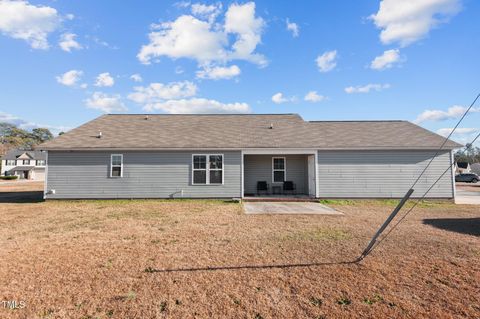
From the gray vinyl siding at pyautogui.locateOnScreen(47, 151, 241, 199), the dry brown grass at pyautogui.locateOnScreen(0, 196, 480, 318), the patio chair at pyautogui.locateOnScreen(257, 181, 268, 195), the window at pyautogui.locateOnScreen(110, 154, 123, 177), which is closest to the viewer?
the dry brown grass at pyautogui.locateOnScreen(0, 196, 480, 318)

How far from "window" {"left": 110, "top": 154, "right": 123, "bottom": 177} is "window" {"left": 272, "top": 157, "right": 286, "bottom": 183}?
8668 mm

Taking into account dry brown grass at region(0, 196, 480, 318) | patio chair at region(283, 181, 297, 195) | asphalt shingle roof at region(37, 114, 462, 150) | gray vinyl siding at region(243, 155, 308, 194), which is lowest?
dry brown grass at region(0, 196, 480, 318)

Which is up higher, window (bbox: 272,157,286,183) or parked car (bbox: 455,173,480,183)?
window (bbox: 272,157,286,183)

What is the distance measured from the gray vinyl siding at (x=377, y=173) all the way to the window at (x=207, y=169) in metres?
5.47

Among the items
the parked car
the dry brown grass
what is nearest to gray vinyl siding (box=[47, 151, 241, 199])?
the dry brown grass

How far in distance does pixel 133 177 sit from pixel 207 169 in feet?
13.0

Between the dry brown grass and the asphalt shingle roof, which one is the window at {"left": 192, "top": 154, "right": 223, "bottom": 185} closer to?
the asphalt shingle roof

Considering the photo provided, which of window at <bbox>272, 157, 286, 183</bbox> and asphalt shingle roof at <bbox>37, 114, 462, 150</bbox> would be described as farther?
window at <bbox>272, 157, 286, 183</bbox>

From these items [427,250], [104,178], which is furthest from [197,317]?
[104,178]

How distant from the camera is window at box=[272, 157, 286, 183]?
1509 centimetres

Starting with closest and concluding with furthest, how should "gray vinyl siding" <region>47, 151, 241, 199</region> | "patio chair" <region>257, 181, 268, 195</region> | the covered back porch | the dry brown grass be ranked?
1. the dry brown grass
2. "gray vinyl siding" <region>47, 151, 241, 199</region>
3. "patio chair" <region>257, 181, 268, 195</region>
4. the covered back porch

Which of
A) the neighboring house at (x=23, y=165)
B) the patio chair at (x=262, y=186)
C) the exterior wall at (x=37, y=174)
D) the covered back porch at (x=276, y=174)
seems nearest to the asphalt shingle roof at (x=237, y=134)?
the covered back porch at (x=276, y=174)

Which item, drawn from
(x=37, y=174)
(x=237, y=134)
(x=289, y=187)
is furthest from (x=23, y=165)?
(x=289, y=187)

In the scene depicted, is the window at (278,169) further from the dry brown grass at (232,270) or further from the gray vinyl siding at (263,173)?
the dry brown grass at (232,270)
